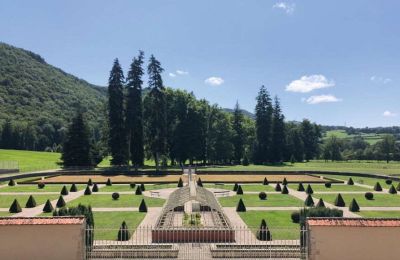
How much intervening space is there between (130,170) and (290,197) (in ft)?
103

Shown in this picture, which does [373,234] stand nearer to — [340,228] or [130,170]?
[340,228]

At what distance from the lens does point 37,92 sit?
5546 inches

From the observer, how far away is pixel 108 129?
6812 centimetres

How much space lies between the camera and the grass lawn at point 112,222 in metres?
21.7

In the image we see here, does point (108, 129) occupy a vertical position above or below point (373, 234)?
above

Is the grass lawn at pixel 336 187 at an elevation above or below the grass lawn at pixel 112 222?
above

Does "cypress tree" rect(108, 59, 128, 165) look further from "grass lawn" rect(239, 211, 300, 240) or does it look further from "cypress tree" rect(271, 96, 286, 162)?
"grass lawn" rect(239, 211, 300, 240)

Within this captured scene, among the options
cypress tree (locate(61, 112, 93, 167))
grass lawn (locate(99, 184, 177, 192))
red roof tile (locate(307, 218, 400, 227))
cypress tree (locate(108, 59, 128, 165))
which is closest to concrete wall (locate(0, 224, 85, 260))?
red roof tile (locate(307, 218, 400, 227))

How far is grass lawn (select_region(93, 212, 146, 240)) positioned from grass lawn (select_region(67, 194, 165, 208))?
3757 millimetres

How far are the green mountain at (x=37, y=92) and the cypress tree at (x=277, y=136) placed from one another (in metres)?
48.8

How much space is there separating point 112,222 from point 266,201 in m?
13.7

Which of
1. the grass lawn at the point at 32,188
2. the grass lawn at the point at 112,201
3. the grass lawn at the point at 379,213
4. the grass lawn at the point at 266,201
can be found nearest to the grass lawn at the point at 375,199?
the grass lawn at the point at 266,201

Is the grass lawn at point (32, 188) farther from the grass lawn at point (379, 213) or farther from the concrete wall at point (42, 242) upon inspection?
the grass lawn at point (379, 213)

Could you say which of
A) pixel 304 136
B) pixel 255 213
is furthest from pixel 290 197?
pixel 304 136
